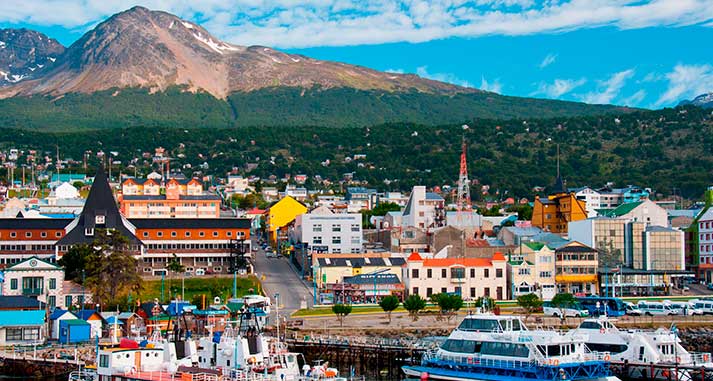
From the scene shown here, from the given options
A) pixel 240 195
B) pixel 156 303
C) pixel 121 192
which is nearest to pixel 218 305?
pixel 156 303

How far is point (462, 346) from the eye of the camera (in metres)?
53.7

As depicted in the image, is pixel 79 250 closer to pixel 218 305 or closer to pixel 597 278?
pixel 218 305

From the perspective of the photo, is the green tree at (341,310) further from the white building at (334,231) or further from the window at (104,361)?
the white building at (334,231)

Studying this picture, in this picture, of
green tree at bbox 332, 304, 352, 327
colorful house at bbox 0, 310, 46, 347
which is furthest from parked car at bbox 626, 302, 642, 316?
colorful house at bbox 0, 310, 46, 347

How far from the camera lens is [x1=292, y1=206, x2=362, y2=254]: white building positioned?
10031 centimetres

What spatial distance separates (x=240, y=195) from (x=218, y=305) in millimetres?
85563

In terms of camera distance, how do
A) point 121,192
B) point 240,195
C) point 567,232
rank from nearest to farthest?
point 567,232
point 121,192
point 240,195

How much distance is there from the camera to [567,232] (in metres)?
108

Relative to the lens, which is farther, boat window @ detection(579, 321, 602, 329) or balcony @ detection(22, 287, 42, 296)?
balcony @ detection(22, 287, 42, 296)

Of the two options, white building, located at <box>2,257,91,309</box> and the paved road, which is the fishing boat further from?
white building, located at <box>2,257,91,309</box>

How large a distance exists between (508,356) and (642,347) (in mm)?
10188

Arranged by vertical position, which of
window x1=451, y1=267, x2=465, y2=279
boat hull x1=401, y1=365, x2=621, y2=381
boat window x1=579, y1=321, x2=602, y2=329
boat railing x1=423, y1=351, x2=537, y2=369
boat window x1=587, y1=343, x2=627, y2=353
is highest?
window x1=451, y1=267, x2=465, y2=279

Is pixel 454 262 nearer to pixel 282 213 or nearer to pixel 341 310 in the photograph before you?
pixel 341 310

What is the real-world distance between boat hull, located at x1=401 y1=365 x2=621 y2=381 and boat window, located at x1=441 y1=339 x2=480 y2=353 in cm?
119
